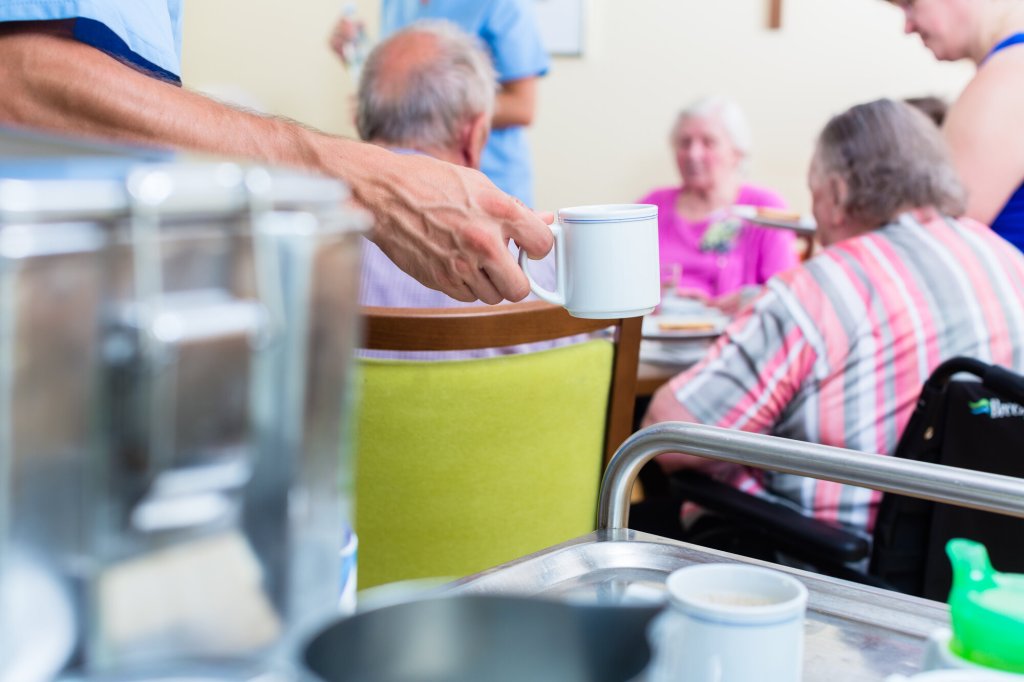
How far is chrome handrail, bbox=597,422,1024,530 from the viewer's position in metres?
0.69

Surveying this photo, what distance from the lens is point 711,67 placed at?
4.20 m

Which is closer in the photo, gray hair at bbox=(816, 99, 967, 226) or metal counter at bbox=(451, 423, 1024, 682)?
metal counter at bbox=(451, 423, 1024, 682)

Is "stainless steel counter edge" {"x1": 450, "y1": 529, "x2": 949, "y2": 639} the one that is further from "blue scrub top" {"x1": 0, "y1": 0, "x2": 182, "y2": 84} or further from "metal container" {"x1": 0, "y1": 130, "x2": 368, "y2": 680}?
"blue scrub top" {"x1": 0, "y1": 0, "x2": 182, "y2": 84}

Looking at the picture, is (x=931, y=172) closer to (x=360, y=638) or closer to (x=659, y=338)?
(x=659, y=338)

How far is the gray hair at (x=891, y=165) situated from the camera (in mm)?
1853

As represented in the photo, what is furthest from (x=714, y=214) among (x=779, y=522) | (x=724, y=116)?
(x=779, y=522)

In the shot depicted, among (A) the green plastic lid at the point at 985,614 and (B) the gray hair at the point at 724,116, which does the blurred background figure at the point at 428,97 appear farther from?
(B) the gray hair at the point at 724,116

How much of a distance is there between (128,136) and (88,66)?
80 mm

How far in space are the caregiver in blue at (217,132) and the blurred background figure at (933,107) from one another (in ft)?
7.31

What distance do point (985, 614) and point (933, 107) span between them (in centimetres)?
252

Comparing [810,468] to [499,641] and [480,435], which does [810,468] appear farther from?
[480,435]

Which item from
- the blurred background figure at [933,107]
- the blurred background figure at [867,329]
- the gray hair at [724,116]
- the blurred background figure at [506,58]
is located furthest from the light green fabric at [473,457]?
the gray hair at [724,116]

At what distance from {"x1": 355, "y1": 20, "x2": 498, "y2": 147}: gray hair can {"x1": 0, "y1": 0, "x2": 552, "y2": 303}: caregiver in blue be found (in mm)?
1086

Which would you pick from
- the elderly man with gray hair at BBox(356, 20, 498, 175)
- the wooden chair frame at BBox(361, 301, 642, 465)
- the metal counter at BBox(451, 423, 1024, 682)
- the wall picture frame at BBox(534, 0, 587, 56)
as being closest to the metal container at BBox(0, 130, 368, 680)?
the metal counter at BBox(451, 423, 1024, 682)
